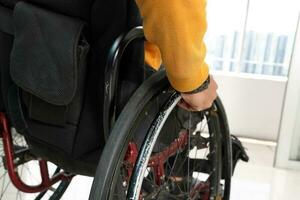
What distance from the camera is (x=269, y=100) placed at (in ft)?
7.30

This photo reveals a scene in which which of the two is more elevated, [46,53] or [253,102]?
[46,53]

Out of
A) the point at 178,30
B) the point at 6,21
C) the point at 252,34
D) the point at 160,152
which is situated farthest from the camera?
the point at 252,34

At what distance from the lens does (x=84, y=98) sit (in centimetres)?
79

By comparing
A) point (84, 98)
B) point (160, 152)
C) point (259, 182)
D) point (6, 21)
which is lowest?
point (259, 182)

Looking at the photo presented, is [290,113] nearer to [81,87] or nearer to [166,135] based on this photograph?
[166,135]

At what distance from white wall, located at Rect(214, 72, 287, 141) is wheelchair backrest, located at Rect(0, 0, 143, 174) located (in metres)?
1.51

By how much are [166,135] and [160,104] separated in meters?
0.10

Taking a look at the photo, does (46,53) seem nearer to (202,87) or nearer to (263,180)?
(202,87)

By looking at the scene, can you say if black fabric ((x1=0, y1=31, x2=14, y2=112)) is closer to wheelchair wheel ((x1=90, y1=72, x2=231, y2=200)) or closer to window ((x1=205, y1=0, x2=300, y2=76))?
wheelchair wheel ((x1=90, y1=72, x2=231, y2=200))

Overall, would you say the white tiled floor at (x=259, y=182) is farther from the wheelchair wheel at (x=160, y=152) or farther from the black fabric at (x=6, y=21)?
the black fabric at (x=6, y=21)

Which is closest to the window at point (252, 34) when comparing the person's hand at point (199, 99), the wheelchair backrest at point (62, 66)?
the person's hand at point (199, 99)

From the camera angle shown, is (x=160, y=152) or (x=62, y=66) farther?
(x=160, y=152)

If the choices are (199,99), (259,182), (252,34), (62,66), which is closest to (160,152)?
(199,99)

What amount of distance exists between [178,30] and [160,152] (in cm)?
35
